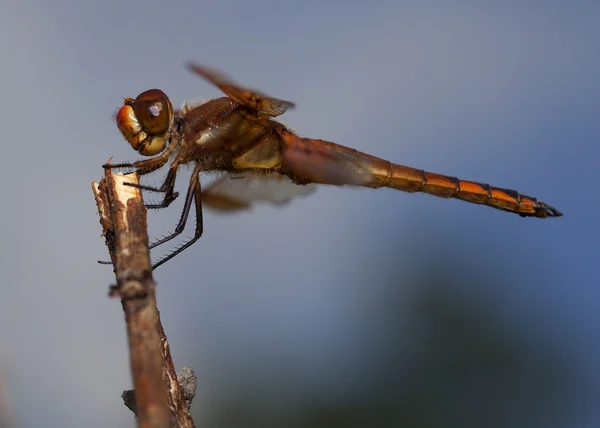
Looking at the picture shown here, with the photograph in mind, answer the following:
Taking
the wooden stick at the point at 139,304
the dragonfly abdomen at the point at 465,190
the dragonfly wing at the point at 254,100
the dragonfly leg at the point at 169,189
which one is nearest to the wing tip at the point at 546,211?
the dragonfly abdomen at the point at 465,190

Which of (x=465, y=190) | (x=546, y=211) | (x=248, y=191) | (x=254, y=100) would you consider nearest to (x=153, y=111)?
(x=254, y=100)

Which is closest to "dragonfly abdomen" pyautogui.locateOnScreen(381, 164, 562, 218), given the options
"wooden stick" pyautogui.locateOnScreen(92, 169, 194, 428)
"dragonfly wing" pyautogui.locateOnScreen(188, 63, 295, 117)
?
"dragonfly wing" pyautogui.locateOnScreen(188, 63, 295, 117)

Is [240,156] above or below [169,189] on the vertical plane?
above

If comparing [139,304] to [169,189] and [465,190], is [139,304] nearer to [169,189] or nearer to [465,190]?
[169,189]

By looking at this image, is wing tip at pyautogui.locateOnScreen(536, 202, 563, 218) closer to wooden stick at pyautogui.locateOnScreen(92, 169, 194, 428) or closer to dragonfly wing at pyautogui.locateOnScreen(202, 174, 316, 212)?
dragonfly wing at pyautogui.locateOnScreen(202, 174, 316, 212)

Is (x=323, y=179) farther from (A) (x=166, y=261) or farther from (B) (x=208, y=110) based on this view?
(A) (x=166, y=261)

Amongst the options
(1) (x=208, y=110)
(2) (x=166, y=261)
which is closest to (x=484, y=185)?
(1) (x=208, y=110)
